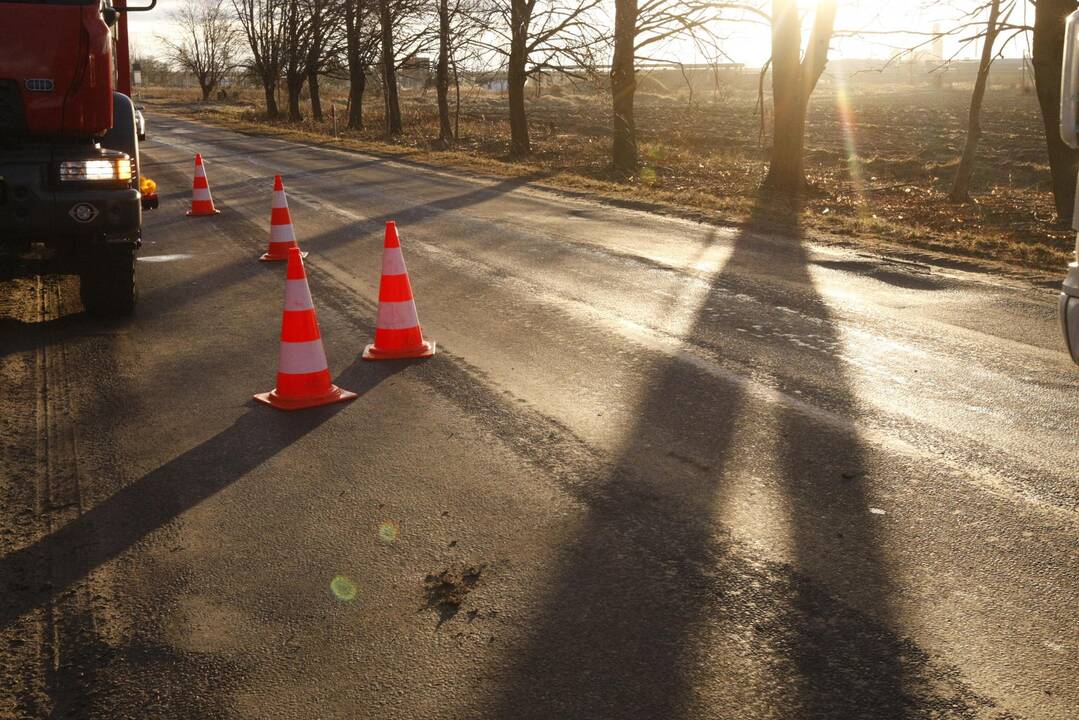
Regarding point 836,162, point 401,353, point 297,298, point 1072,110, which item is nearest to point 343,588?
point 297,298

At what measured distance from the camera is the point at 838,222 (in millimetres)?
14562

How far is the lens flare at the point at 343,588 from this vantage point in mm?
3642

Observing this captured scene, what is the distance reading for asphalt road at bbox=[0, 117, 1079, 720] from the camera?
3.10 metres

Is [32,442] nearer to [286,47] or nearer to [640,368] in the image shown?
[640,368]

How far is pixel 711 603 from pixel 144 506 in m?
2.49

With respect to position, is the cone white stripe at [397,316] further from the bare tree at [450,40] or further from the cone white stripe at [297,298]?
the bare tree at [450,40]

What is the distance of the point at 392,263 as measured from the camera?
703 centimetres

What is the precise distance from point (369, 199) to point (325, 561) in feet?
44.2

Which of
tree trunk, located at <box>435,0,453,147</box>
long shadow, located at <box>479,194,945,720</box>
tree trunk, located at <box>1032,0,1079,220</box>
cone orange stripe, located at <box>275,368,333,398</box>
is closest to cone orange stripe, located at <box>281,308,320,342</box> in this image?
cone orange stripe, located at <box>275,368,333,398</box>

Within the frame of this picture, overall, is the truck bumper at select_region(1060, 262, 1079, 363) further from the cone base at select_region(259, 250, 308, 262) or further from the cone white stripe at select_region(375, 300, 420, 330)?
the cone base at select_region(259, 250, 308, 262)

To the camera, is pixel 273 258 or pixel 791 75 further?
pixel 791 75

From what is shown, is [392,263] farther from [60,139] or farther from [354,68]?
[354,68]

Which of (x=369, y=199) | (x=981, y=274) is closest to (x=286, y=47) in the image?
(x=369, y=199)

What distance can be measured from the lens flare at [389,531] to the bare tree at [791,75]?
52.6 ft
